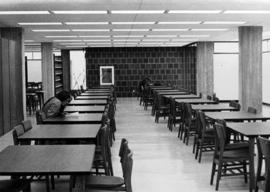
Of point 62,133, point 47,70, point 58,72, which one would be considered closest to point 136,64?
point 58,72

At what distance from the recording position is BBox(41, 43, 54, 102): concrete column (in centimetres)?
1725

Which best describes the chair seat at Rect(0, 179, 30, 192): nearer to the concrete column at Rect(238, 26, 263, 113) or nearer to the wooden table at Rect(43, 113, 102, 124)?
the wooden table at Rect(43, 113, 102, 124)

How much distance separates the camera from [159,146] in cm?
808

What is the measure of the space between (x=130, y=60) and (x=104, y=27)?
401 inches

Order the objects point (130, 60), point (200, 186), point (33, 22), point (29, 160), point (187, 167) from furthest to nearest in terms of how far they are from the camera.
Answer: point (130, 60), point (33, 22), point (187, 167), point (200, 186), point (29, 160)

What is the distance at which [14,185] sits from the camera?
12.5ft

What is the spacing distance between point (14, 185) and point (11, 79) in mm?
7132

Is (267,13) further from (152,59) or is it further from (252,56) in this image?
(152,59)

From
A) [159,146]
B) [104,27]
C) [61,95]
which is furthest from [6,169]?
[104,27]

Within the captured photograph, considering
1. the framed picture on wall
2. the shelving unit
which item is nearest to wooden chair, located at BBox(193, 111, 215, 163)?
the framed picture on wall

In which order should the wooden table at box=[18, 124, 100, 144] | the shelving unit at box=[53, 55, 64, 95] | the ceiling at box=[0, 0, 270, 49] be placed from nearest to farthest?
the wooden table at box=[18, 124, 100, 144] → the ceiling at box=[0, 0, 270, 49] → the shelving unit at box=[53, 55, 64, 95]

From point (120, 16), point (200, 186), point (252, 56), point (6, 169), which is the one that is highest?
point (120, 16)

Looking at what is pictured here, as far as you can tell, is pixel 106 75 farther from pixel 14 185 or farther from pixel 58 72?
pixel 14 185

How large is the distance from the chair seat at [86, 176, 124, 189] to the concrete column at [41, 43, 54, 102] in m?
13.4
